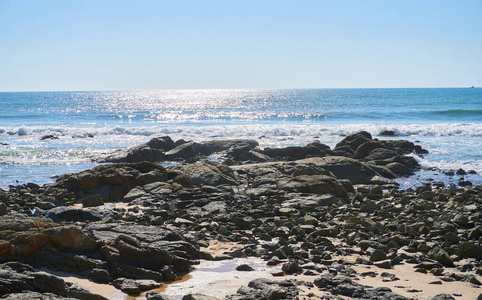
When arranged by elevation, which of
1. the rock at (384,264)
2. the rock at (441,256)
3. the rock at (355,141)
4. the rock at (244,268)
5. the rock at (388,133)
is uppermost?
the rock at (355,141)

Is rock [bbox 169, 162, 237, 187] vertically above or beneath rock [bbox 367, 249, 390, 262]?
above

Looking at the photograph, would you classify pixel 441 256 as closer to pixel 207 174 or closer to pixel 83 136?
pixel 207 174

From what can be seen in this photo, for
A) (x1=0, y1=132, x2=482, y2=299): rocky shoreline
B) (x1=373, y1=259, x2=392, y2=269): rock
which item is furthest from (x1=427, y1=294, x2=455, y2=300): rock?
(x1=373, y1=259, x2=392, y2=269): rock

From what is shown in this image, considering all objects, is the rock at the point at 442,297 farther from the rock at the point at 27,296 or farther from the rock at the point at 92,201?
the rock at the point at 92,201

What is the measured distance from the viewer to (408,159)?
20.1 meters

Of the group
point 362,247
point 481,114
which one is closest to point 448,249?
point 362,247

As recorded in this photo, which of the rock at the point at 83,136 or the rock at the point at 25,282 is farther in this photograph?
the rock at the point at 83,136

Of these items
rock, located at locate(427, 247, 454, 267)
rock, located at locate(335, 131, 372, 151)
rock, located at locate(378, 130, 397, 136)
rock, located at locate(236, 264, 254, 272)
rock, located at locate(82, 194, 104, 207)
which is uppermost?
rock, located at locate(335, 131, 372, 151)

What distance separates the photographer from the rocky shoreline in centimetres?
612

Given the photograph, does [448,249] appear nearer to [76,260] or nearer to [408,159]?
[76,260]

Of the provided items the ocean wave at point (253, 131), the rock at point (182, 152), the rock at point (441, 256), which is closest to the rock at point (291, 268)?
the rock at point (441, 256)

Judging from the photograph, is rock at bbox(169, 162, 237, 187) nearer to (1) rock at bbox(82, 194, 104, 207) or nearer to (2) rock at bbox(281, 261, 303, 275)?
(1) rock at bbox(82, 194, 104, 207)

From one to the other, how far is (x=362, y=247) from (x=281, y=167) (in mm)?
7986

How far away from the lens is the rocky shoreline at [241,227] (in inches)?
241
